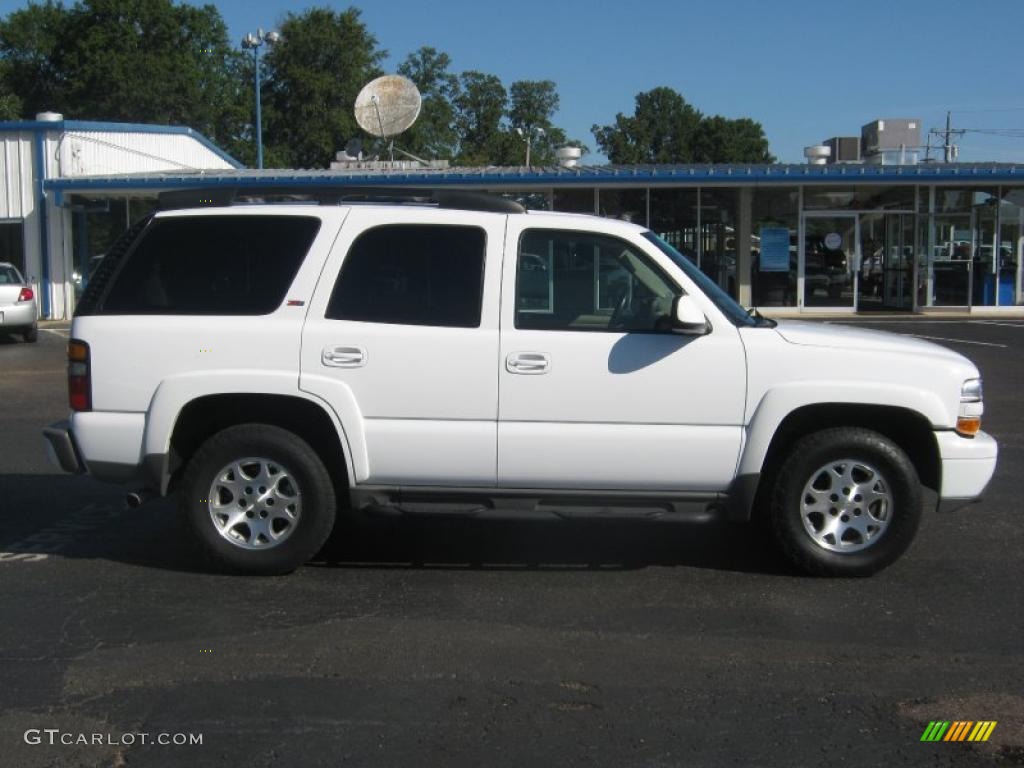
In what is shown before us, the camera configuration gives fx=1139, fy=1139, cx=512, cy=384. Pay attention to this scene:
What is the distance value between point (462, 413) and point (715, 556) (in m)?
1.91

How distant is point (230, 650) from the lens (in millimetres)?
5156

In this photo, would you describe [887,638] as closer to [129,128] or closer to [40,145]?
[40,145]

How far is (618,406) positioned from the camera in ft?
19.7

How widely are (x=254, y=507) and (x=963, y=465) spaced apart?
12.6 ft

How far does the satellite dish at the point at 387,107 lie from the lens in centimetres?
2986

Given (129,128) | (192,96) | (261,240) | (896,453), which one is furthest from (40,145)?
(192,96)

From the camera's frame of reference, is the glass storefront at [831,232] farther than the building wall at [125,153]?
No

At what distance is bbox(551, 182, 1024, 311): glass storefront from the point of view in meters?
26.9

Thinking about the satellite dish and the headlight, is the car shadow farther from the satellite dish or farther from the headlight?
the satellite dish

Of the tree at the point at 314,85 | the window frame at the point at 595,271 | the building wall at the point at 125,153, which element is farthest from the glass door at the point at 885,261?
the tree at the point at 314,85

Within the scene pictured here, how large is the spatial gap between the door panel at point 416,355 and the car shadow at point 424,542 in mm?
862

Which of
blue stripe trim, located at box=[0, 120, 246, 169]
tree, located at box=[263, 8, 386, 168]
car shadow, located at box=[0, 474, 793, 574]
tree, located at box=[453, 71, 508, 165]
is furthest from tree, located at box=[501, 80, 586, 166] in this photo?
car shadow, located at box=[0, 474, 793, 574]

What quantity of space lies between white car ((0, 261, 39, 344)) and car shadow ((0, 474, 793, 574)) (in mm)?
13679

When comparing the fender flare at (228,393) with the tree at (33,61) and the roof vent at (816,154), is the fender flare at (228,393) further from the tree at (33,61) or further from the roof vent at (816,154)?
the tree at (33,61)
